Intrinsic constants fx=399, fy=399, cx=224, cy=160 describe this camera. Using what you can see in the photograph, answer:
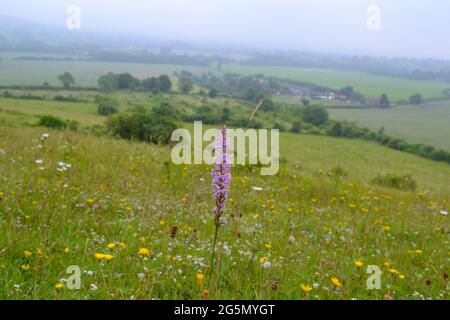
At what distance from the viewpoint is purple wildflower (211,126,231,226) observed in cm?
289

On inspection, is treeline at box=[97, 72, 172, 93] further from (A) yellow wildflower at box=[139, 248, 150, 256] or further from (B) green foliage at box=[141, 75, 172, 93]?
(A) yellow wildflower at box=[139, 248, 150, 256]

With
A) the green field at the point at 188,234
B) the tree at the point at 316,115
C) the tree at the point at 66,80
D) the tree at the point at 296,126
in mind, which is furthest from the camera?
the tree at the point at 66,80

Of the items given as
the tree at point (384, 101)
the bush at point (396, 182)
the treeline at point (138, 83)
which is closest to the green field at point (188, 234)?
the bush at point (396, 182)

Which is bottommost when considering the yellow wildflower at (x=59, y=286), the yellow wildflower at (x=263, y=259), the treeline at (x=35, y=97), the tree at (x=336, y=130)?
the tree at (x=336, y=130)

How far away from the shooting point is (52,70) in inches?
2906

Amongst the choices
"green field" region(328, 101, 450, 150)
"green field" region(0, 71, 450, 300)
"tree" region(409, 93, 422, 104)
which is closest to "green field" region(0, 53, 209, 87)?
"green field" region(328, 101, 450, 150)

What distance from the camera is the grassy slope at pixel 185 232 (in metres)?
3.49

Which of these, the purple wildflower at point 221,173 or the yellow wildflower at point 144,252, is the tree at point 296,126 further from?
the purple wildflower at point 221,173

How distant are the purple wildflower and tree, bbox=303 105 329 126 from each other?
4453 centimetres

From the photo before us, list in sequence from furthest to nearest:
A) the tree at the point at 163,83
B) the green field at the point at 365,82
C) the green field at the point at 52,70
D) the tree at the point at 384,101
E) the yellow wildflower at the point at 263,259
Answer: the tree at the point at 163,83
the green field at the point at 52,70
the green field at the point at 365,82
the tree at the point at 384,101
the yellow wildflower at the point at 263,259

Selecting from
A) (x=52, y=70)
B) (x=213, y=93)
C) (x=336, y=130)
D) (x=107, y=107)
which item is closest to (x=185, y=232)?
(x=107, y=107)

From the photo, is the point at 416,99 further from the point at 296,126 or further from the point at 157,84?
the point at 157,84

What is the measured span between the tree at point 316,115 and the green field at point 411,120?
7.04 feet

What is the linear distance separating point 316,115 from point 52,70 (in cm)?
5163
